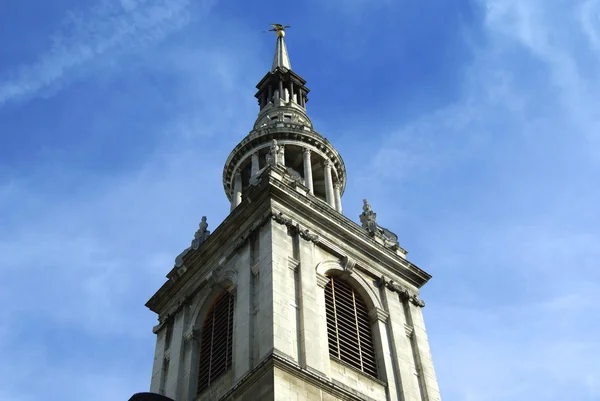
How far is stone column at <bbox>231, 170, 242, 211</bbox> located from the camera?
4416 cm

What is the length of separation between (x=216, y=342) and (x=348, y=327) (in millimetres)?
5311

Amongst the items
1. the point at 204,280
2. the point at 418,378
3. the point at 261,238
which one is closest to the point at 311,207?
the point at 261,238

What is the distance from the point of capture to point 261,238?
34.6m

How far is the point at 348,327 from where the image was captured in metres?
33.8

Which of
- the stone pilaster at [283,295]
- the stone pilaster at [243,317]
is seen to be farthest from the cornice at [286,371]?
the stone pilaster at [243,317]

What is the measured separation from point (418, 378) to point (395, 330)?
2.24 m

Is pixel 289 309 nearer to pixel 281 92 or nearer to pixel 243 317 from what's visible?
pixel 243 317

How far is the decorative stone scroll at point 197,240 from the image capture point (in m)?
39.2

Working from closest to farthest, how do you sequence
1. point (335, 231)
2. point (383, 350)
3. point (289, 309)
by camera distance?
point (289, 309) → point (383, 350) → point (335, 231)

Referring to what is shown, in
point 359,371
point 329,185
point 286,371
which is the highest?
point 329,185

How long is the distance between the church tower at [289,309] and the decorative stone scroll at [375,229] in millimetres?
82

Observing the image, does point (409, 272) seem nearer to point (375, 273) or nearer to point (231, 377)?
point (375, 273)

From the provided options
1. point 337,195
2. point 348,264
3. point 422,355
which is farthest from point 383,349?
point 337,195

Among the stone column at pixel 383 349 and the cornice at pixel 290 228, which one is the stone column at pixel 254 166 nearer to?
the cornice at pixel 290 228
